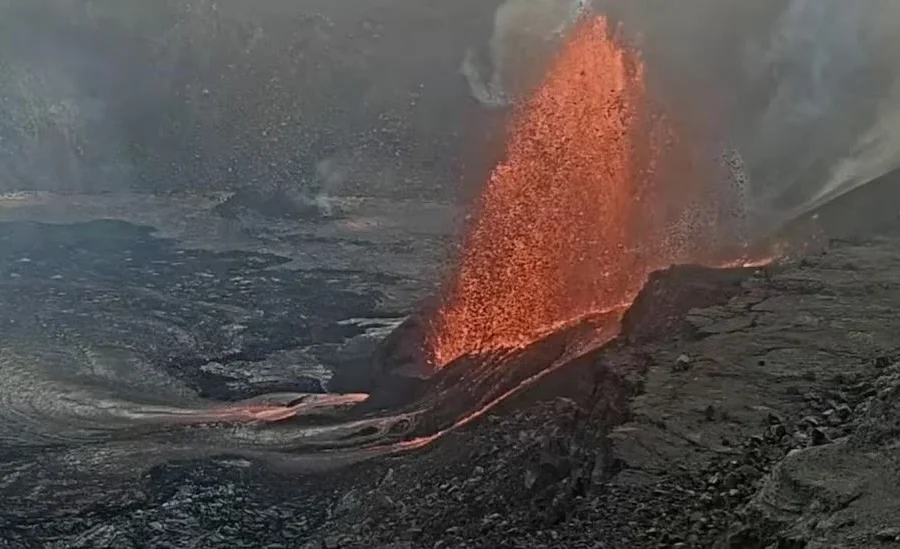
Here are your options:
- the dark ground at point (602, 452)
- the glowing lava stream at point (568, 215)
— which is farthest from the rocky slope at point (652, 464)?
the glowing lava stream at point (568, 215)

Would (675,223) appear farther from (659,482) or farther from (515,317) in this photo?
(659,482)

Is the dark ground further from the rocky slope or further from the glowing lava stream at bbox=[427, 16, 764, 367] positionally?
the glowing lava stream at bbox=[427, 16, 764, 367]

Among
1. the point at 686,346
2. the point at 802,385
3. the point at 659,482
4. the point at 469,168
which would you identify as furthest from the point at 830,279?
the point at 469,168

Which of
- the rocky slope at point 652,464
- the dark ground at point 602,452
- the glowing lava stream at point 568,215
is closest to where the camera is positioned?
the rocky slope at point 652,464

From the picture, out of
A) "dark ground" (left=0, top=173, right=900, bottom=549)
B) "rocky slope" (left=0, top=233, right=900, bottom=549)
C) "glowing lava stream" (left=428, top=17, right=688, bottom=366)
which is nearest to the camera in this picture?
"rocky slope" (left=0, top=233, right=900, bottom=549)

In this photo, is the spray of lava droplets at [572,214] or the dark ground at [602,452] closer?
the dark ground at [602,452]

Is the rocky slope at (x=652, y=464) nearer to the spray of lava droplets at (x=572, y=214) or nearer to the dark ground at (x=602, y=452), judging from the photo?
the dark ground at (x=602, y=452)

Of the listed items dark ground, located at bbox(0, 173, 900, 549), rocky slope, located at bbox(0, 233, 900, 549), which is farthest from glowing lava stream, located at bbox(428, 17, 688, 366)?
rocky slope, located at bbox(0, 233, 900, 549)

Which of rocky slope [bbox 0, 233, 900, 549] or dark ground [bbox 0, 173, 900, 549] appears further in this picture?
dark ground [bbox 0, 173, 900, 549]
